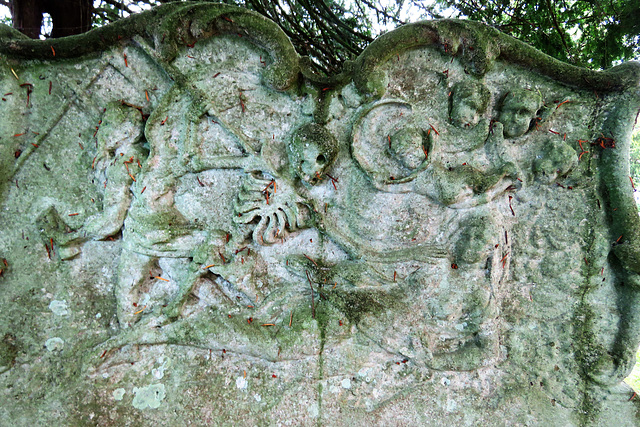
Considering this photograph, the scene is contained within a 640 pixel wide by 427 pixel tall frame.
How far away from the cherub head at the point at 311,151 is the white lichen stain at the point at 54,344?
199 cm

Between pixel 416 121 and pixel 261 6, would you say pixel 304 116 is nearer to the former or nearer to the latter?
pixel 416 121

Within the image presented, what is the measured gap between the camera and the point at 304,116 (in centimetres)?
271

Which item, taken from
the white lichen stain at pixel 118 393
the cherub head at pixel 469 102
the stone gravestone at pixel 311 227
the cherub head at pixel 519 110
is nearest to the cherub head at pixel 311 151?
the stone gravestone at pixel 311 227

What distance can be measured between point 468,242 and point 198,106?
2100mm

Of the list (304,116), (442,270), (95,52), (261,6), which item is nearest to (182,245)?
(304,116)

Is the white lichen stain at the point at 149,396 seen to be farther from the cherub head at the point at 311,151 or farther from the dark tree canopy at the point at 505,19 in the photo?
the dark tree canopy at the point at 505,19

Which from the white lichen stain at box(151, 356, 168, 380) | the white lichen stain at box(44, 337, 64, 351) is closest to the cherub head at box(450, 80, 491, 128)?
the white lichen stain at box(151, 356, 168, 380)

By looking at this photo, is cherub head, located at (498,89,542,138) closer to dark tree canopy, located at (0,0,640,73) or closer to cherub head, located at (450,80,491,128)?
cherub head, located at (450,80,491,128)

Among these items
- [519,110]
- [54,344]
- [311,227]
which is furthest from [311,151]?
[54,344]

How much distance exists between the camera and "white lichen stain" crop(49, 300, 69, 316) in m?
2.56

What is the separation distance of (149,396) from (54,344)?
738mm

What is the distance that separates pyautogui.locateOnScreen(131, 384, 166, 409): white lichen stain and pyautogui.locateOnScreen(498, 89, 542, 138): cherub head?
3025mm

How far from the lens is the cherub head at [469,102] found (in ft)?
8.42

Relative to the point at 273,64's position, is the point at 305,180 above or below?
below
